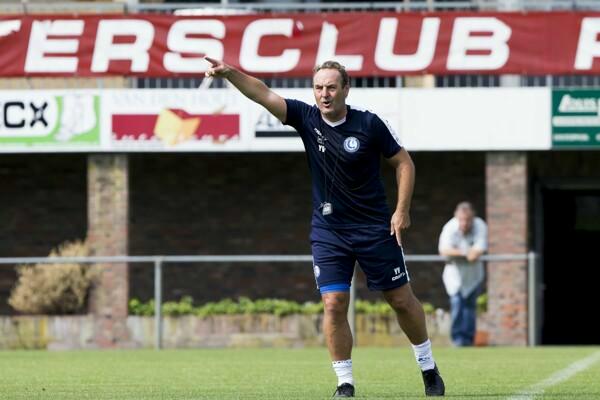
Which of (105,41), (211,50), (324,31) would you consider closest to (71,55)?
(105,41)

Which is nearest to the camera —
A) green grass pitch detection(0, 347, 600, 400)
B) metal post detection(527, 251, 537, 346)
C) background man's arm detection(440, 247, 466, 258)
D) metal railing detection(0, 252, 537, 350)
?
green grass pitch detection(0, 347, 600, 400)

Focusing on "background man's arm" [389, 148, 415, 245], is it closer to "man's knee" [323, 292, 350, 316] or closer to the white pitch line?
"man's knee" [323, 292, 350, 316]

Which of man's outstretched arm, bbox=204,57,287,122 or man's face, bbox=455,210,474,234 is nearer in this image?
man's outstretched arm, bbox=204,57,287,122

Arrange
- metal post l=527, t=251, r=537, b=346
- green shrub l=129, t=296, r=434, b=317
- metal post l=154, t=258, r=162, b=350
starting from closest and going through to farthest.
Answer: metal post l=154, t=258, r=162, b=350 < metal post l=527, t=251, r=537, b=346 < green shrub l=129, t=296, r=434, b=317

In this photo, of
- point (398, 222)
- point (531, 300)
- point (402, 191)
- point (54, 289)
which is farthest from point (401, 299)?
point (54, 289)

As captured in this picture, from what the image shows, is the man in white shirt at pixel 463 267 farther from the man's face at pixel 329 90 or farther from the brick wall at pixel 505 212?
the man's face at pixel 329 90

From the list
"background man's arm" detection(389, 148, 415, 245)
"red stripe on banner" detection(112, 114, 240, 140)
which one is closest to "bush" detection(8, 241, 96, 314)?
"red stripe on banner" detection(112, 114, 240, 140)

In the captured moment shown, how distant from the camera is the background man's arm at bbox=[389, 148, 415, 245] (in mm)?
9992

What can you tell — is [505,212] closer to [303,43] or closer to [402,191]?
[303,43]

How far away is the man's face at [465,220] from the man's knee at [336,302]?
10.6 m

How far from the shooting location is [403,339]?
2220 cm

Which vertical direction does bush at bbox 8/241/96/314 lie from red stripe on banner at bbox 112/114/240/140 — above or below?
below

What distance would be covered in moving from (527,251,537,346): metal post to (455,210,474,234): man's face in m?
1.36

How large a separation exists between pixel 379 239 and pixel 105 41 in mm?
13778
